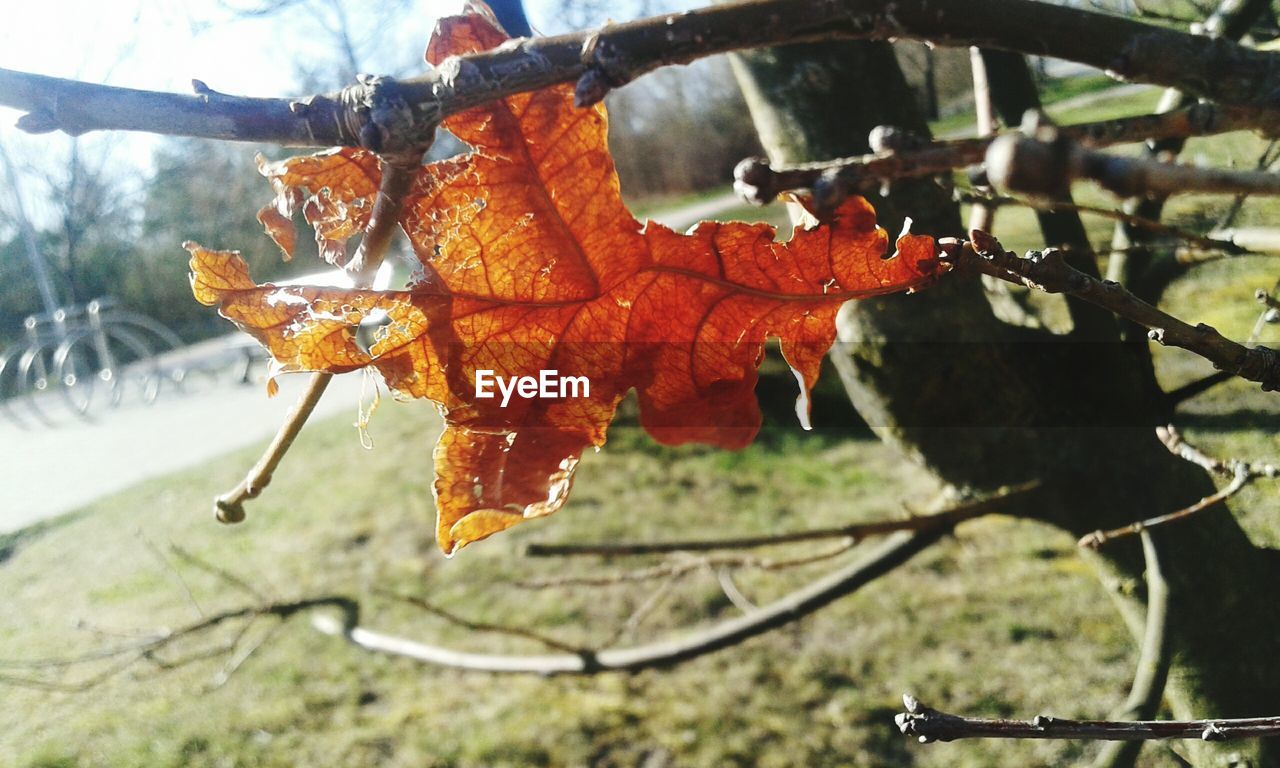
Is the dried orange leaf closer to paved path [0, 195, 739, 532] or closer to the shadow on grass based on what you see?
paved path [0, 195, 739, 532]

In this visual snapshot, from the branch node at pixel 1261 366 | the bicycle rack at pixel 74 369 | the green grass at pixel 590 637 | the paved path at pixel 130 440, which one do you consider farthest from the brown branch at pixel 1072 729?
the bicycle rack at pixel 74 369

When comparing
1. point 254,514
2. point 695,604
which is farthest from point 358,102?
point 254,514

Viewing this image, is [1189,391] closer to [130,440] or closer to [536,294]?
[536,294]

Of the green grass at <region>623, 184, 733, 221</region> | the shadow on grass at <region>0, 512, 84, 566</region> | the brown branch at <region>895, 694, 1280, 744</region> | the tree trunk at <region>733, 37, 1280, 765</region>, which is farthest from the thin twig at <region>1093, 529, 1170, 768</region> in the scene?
the shadow on grass at <region>0, 512, 84, 566</region>

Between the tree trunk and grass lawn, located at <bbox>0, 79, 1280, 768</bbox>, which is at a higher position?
the tree trunk

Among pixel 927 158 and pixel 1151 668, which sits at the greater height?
pixel 927 158

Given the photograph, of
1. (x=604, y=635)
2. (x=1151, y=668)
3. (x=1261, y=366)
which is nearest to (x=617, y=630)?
(x=604, y=635)

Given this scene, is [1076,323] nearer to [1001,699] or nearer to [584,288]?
[584,288]
